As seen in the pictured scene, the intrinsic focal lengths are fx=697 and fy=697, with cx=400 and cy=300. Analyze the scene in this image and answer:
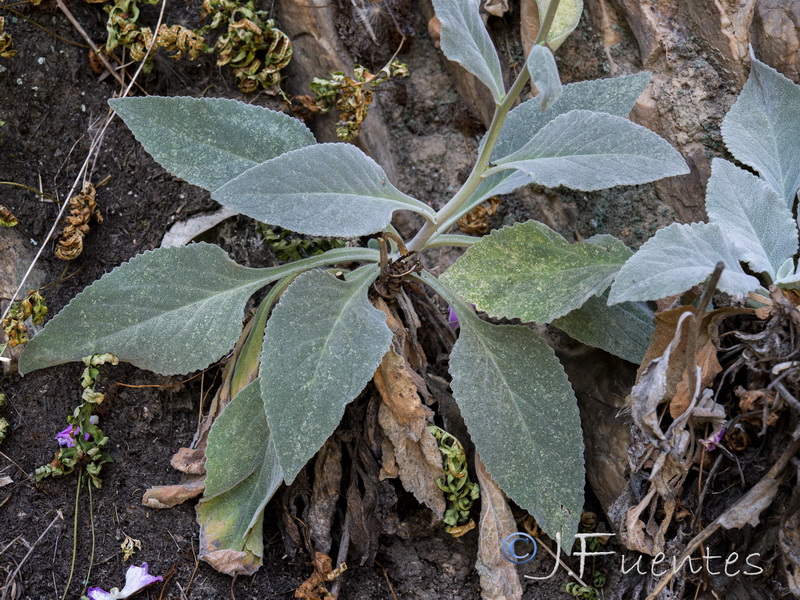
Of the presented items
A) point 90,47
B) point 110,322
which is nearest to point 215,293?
point 110,322

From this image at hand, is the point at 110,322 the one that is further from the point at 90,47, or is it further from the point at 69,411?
the point at 90,47

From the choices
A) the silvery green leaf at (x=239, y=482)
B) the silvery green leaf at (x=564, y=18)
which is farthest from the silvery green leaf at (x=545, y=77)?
the silvery green leaf at (x=239, y=482)

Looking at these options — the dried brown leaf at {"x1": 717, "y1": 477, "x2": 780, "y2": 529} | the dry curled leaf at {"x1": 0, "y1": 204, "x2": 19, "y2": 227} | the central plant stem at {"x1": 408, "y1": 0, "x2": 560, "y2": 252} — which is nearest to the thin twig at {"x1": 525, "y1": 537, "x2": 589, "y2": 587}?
the dried brown leaf at {"x1": 717, "y1": 477, "x2": 780, "y2": 529}

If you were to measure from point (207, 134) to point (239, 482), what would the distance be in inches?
23.7

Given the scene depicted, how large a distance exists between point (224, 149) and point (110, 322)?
1.16 feet

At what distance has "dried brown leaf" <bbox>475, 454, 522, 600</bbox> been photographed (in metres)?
1.13

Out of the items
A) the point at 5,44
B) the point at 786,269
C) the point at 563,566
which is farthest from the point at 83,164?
the point at 786,269

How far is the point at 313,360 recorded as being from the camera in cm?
108

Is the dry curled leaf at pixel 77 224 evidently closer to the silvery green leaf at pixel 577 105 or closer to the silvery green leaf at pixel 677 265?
the silvery green leaf at pixel 577 105

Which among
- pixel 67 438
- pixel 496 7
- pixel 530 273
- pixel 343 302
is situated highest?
pixel 496 7

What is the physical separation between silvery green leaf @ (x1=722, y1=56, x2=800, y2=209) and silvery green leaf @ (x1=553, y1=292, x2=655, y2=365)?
35 centimetres

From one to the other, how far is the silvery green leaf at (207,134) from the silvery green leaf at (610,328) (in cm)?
58

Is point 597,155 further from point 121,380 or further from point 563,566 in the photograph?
point 121,380

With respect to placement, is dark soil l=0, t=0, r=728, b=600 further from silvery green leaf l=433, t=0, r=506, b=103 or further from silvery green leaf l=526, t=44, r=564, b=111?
silvery green leaf l=526, t=44, r=564, b=111
